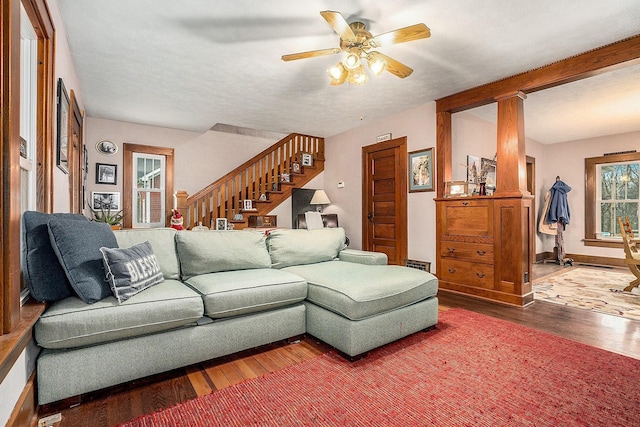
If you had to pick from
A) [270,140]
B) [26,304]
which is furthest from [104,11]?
[270,140]

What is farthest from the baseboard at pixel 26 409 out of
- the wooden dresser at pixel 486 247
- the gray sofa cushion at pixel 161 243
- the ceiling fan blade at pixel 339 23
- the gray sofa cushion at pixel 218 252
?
the wooden dresser at pixel 486 247

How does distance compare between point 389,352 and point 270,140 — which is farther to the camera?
point 270,140

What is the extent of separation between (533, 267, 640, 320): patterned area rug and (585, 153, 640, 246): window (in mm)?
1040

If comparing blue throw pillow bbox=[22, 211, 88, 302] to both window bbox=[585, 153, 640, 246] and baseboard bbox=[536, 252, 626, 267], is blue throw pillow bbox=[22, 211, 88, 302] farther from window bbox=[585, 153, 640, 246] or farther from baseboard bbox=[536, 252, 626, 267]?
window bbox=[585, 153, 640, 246]

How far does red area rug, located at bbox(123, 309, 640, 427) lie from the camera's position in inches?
58.1

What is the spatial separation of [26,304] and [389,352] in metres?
2.14

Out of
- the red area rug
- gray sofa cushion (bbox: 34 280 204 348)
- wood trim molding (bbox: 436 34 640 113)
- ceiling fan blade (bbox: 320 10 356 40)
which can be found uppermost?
wood trim molding (bbox: 436 34 640 113)

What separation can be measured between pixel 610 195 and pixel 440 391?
685 cm

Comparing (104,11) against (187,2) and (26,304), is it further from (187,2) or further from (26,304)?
(26,304)

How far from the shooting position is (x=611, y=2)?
2271 mm

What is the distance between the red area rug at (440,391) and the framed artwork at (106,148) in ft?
16.6

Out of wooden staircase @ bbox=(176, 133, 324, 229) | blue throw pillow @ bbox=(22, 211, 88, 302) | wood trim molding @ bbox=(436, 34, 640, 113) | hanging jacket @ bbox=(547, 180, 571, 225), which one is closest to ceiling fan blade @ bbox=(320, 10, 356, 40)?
blue throw pillow @ bbox=(22, 211, 88, 302)

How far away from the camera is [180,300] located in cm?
186

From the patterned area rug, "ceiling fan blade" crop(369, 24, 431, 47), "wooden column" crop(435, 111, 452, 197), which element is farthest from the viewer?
"wooden column" crop(435, 111, 452, 197)
